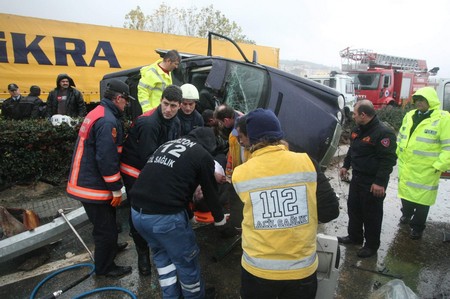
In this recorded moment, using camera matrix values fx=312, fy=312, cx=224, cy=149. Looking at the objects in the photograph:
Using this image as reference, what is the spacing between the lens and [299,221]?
160 cm

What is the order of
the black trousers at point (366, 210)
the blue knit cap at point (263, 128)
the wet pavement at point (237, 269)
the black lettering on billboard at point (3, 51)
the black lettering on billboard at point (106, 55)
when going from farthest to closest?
the black lettering on billboard at point (106, 55), the black lettering on billboard at point (3, 51), the black trousers at point (366, 210), the wet pavement at point (237, 269), the blue knit cap at point (263, 128)

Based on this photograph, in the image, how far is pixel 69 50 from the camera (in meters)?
7.93

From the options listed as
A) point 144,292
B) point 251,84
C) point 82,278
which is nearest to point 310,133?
point 251,84

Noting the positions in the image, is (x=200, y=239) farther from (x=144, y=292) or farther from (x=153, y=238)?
(x=153, y=238)

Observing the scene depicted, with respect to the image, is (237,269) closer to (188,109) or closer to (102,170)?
(102,170)


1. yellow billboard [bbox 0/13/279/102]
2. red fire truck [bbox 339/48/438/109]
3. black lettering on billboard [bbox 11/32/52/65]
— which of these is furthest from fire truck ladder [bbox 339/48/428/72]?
black lettering on billboard [bbox 11/32/52/65]

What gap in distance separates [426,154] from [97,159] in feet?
11.0

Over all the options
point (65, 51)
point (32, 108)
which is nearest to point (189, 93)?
point (32, 108)

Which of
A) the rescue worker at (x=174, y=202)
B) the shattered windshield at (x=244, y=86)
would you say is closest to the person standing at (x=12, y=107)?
the shattered windshield at (x=244, y=86)

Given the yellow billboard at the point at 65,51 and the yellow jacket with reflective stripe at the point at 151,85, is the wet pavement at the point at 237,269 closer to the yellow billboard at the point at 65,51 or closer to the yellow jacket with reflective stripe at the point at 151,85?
the yellow jacket with reflective stripe at the point at 151,85

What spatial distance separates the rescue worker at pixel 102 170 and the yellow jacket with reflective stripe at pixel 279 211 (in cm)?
136

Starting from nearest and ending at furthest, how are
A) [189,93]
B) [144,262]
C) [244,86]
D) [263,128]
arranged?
[263,128] → [144,262] → [189,93] → [244,86]

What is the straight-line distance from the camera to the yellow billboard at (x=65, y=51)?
7.20m

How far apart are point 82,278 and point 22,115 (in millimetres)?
4463
